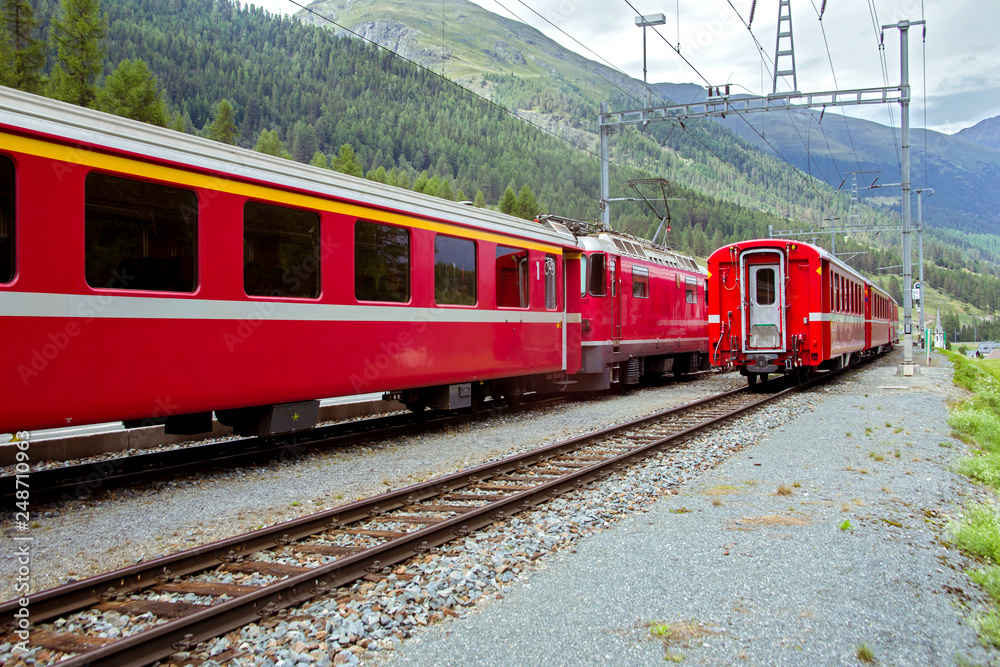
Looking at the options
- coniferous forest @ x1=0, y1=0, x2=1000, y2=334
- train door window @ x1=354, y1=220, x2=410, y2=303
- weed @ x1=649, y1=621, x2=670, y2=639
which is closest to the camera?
weed @ x1=649, y1=621, x2=670, y2=639

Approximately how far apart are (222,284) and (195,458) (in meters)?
2.28

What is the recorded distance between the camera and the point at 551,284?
1232 cm

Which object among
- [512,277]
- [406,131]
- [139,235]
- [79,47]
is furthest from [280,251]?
[406,131]

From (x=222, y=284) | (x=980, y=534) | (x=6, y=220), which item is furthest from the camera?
(x=222, y=284)

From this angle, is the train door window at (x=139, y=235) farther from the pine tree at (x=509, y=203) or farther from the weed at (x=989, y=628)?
the pine tree at (x=509, y=203)

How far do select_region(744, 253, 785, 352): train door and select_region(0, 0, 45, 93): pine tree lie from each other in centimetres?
4376

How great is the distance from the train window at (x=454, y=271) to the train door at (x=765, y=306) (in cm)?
819

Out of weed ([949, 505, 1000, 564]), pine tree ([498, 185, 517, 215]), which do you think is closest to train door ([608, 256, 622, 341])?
weed ([949, 505, 1000, 564])

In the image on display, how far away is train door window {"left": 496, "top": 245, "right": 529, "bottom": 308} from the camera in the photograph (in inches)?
425

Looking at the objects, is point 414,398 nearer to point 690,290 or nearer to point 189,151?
point 189,151

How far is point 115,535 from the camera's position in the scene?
5.05 m

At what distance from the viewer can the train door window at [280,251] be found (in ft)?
22.6

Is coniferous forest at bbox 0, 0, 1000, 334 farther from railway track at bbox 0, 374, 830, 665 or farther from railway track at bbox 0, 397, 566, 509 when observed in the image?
railway track at bbox 0, 374, 830, 665

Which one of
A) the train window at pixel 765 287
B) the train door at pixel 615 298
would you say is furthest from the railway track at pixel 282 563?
the train window at pixel 765 287
